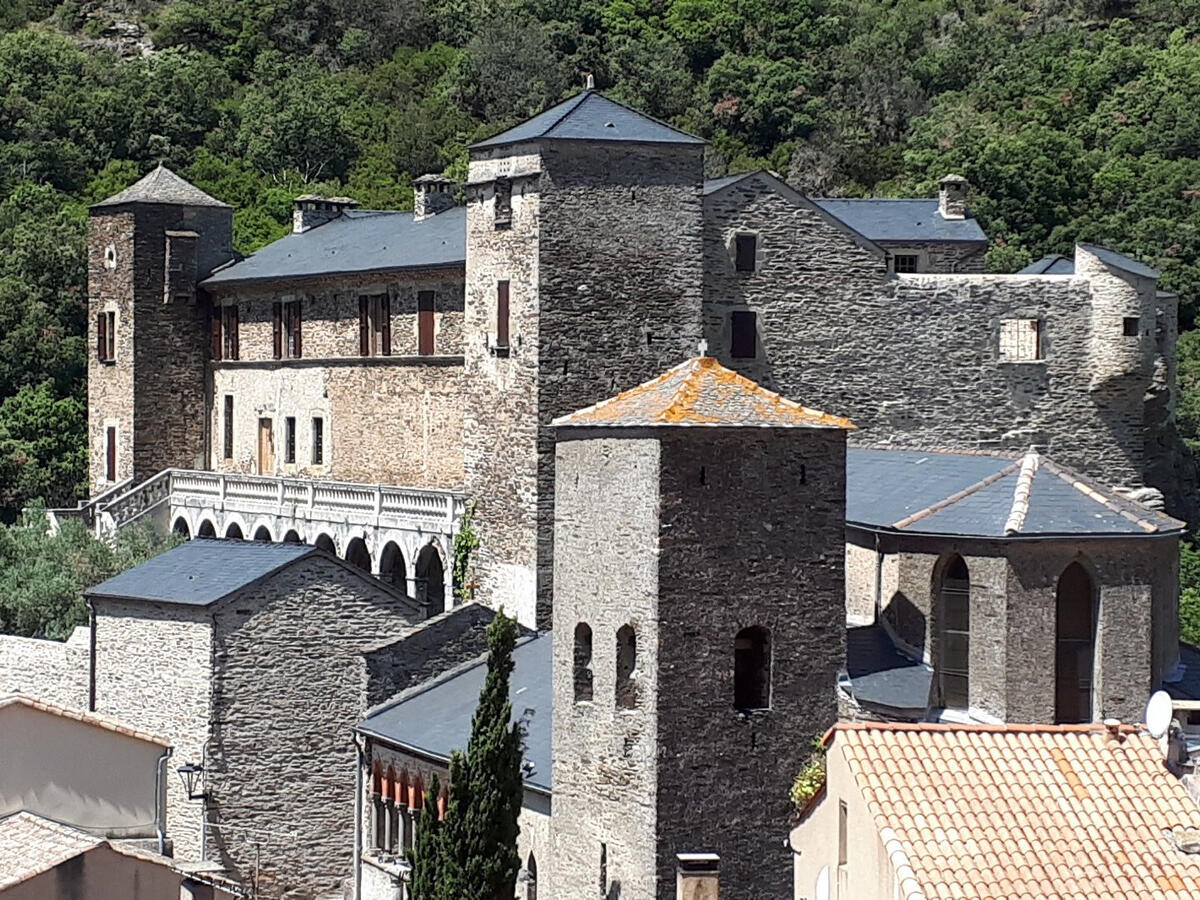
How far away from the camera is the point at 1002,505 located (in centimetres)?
3878

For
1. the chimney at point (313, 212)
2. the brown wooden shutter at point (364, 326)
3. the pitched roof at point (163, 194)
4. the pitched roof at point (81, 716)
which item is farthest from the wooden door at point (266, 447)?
the pitched roof at point (81, 716)

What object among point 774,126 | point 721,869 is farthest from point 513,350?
point 774,126

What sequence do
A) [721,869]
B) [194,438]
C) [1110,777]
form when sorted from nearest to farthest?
1. [1110,777]
2. [721,869]
3. [194,438]

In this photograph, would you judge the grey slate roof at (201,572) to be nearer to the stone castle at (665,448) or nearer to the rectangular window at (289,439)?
the stone castle at (665,448)

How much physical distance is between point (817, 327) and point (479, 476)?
20.6 feet

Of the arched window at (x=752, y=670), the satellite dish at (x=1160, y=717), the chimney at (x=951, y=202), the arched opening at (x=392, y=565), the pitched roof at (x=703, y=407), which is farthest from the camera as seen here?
the chimney at (x=951, y=202)

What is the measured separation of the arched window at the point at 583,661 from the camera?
34.1 meters

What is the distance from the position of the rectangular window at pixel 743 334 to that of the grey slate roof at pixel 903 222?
1266 cm

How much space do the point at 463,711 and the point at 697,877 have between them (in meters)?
9.48

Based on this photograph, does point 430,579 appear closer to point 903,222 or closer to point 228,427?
point 228,427

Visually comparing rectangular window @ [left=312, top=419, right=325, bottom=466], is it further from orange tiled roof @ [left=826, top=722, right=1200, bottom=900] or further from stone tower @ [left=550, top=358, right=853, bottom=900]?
orange tiled roof @ [left=826, top=722, right=1200, bottom=900]

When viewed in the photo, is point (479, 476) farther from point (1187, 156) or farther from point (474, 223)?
point (1187, 156)

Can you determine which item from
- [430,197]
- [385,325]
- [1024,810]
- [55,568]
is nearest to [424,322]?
[385,325]

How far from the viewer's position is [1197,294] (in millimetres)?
80312
